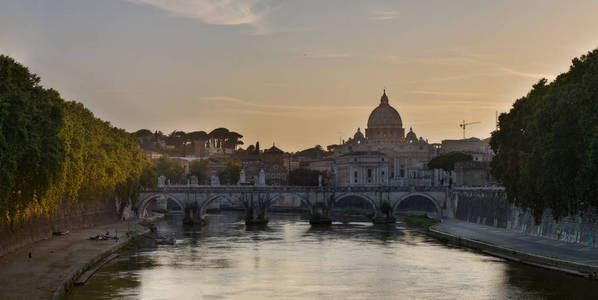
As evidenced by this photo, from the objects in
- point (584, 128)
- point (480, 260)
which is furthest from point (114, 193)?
point (584, 128)

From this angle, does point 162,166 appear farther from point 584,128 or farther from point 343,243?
point 584,128

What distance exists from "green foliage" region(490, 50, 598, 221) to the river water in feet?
17.5

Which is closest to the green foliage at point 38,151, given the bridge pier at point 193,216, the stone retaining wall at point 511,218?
the bridge pier at point 193,216

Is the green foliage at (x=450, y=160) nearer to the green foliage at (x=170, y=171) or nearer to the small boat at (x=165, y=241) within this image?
the green foliage at (x=170, y=171)

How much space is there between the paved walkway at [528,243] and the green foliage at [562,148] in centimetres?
227

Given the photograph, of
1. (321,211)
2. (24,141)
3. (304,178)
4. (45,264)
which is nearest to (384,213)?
(321,211)

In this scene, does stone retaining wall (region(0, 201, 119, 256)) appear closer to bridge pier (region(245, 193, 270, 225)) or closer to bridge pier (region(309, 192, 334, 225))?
bridge pier (region(245, 193, 270, 225))

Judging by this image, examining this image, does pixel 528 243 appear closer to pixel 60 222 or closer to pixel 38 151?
pixel 38 151

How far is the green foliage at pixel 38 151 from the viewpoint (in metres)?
42.7

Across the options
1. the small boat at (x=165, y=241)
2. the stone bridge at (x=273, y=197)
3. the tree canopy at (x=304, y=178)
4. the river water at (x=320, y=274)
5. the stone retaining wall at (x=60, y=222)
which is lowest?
the river water at (x=320, y=274)

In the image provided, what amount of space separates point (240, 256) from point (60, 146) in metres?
15.2

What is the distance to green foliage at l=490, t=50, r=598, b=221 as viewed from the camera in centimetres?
4962

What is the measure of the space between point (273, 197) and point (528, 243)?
52138mm

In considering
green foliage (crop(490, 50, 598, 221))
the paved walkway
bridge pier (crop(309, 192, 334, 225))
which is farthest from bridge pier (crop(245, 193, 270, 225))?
green foliage (crop(490, 50, 598, 221))
